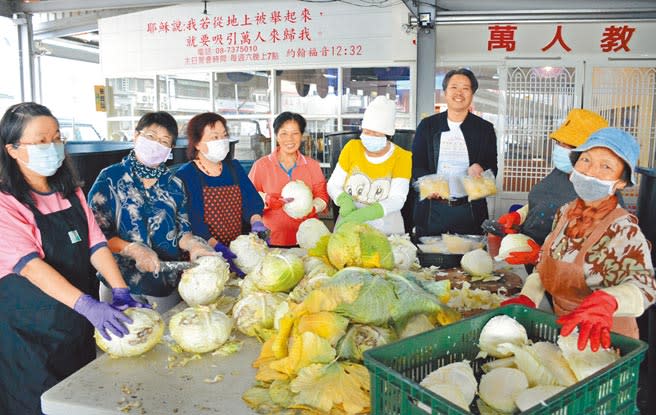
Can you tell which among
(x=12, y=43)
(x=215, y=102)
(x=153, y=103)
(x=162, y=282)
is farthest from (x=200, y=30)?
(x=162, y=282)

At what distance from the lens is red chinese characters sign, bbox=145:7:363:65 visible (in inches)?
313

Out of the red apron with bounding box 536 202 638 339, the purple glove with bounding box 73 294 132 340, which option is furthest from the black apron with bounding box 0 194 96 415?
the red apron with bounding box 536 202 638 339

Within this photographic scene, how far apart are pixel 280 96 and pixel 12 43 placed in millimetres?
4985

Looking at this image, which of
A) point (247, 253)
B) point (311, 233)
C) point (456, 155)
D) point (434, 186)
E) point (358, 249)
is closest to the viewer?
point (358, 249)

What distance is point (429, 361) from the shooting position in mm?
1387

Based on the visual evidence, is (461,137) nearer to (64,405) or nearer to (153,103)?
(64,405)

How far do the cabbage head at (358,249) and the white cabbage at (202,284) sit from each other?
1.51ft

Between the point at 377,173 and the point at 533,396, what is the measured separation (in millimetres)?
2226

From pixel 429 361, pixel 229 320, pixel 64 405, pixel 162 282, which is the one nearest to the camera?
pixel 429 361

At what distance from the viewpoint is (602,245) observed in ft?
5.86

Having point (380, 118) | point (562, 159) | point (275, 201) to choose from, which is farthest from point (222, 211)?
point (562, 159)

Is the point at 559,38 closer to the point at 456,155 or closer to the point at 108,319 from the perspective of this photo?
the point at 456,155

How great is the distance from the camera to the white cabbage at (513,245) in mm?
2568

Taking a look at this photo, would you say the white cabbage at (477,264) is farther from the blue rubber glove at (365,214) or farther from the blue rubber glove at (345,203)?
the blue rubber glove at (345,203)
